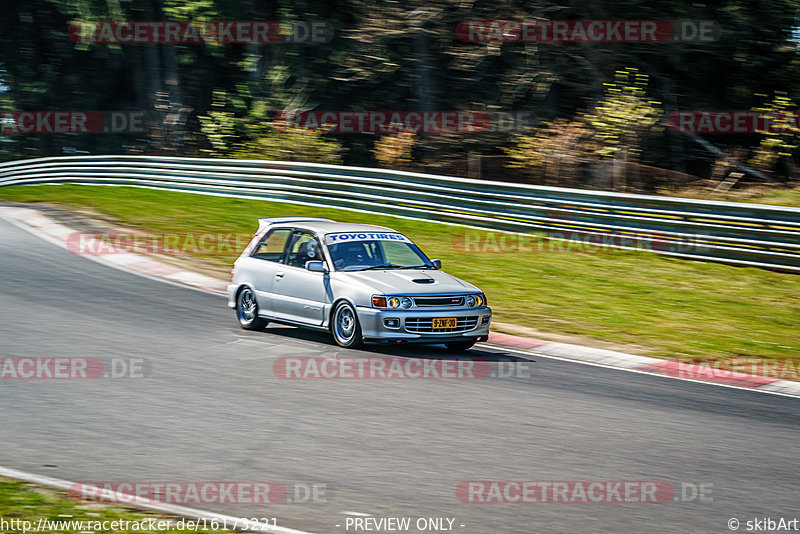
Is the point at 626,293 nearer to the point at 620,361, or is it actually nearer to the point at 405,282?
the point at 620,361

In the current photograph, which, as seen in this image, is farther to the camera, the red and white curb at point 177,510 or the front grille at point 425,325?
the front grille at point 425,325

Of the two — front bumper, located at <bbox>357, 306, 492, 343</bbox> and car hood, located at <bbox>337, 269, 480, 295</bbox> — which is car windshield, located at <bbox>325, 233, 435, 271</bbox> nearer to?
car hood, located at <bbox>337, 269, 480, 295</bbox>

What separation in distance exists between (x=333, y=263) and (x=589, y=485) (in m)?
5.94

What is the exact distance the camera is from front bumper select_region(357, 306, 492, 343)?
11148mm

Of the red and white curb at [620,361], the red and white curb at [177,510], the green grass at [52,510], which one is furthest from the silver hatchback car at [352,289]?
the green grass at [52,510]

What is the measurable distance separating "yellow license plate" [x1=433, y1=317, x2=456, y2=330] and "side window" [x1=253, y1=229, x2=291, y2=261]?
8.83 feet

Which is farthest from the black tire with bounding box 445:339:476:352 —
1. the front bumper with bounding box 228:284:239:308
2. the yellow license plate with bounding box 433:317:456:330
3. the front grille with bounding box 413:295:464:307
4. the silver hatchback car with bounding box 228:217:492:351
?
the front bumper with bounding box 228:284:239:308

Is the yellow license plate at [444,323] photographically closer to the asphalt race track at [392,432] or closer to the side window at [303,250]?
the asphalt race track at [392,432]

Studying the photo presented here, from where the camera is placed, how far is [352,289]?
1145cm

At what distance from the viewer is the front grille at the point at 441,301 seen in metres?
11.3

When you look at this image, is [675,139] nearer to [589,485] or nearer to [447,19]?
[447,19]

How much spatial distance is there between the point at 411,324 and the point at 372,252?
1607mm

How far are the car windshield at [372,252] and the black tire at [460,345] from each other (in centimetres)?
111

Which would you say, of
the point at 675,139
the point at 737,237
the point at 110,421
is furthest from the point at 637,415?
the point at 675,139
